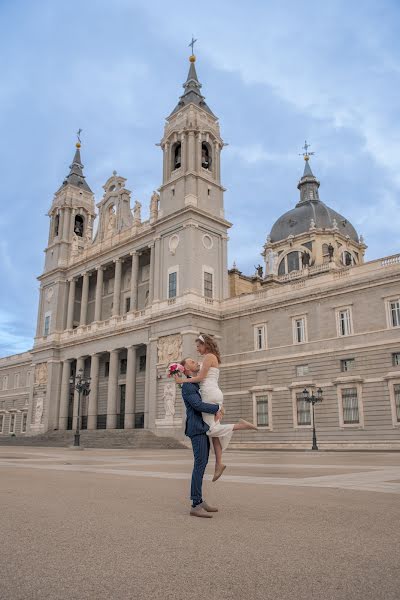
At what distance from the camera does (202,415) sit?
611 cm

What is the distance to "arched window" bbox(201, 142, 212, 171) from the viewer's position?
45781 millimetres

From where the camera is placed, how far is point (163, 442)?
36.3 meters

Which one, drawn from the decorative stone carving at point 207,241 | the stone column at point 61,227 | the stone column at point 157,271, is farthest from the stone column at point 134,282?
the stone column at point 61,227

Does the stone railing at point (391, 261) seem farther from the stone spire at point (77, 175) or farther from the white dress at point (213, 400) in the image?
the stone spire at point (77, 175)

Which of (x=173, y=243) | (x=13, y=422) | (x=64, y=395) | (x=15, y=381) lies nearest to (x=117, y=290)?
(x=173, y=243)

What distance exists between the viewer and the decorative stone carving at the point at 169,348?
3981 centimetres

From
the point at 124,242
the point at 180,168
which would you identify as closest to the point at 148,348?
the point at 124,242

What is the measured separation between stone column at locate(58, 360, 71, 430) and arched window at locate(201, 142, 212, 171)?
2415cm

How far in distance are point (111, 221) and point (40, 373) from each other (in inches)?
705

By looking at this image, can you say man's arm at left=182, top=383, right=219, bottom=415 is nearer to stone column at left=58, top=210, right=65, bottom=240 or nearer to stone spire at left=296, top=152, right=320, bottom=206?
stone column at left=58, top=210, right=65, bottom=240

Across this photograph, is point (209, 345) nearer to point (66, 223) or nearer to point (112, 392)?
point (112, 392)

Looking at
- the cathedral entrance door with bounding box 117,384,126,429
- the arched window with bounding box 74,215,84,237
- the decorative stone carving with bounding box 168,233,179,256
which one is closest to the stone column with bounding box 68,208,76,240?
the arched window with bounding box 74,215,84,237

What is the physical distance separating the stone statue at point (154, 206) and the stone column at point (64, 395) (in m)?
17.8

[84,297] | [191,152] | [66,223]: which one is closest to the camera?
[191,152]
